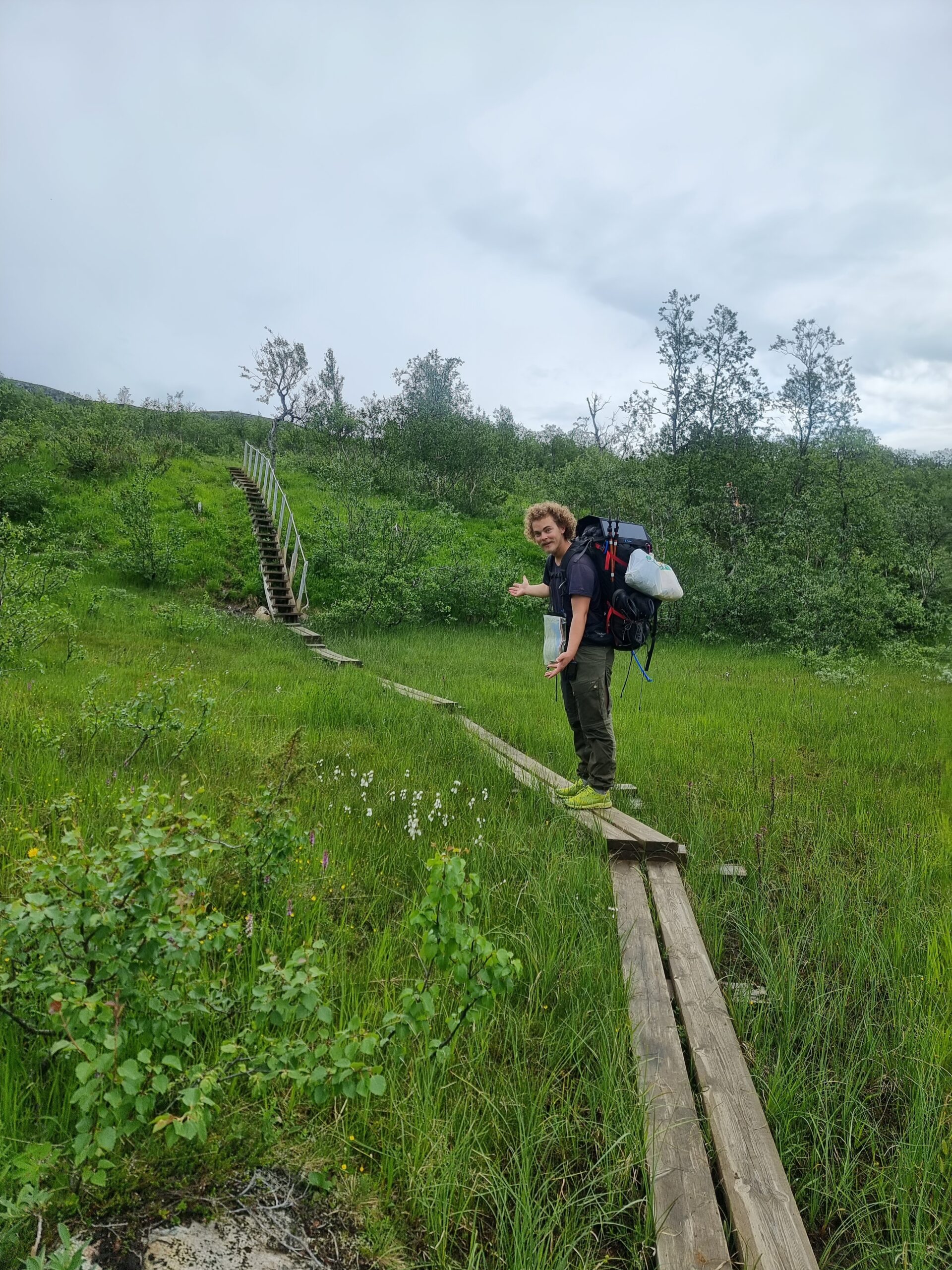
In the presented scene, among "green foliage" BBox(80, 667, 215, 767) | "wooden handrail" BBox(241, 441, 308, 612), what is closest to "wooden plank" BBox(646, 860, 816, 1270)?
"green foliage" BBox(80, 667, 215, 767)

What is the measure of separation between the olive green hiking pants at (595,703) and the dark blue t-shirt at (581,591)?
90 mm

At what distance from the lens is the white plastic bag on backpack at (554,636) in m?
4.62

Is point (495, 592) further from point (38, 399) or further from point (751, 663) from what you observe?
point (38, 399)

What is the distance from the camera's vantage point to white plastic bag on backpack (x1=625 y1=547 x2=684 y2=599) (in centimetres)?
432

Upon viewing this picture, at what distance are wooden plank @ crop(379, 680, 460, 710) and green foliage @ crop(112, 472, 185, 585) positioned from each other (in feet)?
28.1

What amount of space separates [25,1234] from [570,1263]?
1.31 meters

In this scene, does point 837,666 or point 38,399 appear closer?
point 837,666

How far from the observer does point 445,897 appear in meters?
1.62

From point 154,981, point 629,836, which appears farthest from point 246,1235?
point 629,836

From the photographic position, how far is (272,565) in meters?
17.3

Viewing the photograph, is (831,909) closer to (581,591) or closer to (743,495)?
(581,591)

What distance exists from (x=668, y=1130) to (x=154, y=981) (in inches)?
62.2

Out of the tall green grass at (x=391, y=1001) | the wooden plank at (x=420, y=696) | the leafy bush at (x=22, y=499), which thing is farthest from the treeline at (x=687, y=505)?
the tall green grass at (x=391, y=1001)

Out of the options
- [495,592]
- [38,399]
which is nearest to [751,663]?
[495,592]
